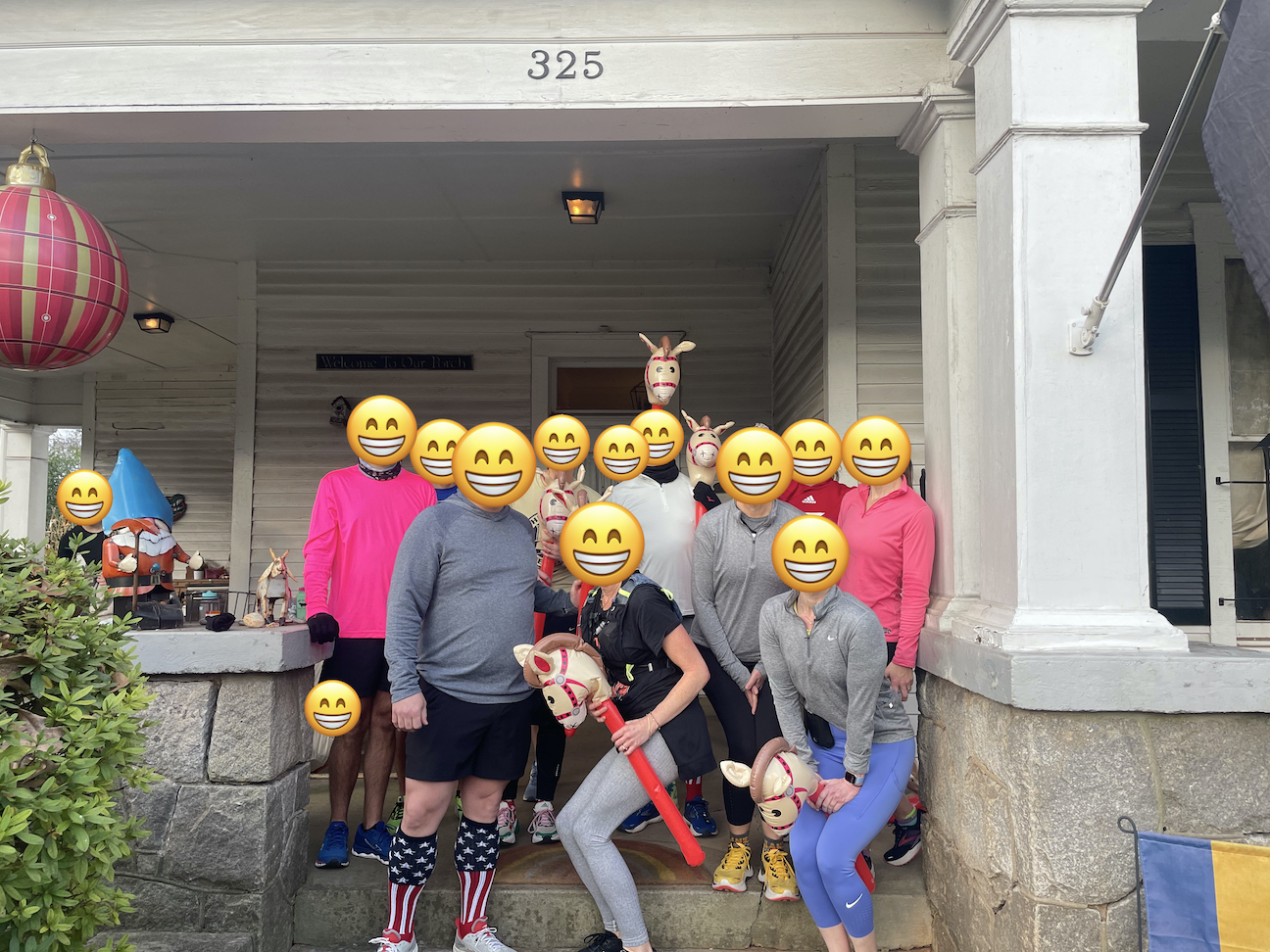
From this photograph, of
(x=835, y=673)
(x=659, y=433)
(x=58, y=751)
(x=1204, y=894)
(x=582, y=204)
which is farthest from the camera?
(x=582, y=204)

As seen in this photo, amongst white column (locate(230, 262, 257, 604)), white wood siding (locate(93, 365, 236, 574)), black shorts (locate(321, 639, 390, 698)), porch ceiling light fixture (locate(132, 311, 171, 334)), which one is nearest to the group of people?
black shorts (locate(321, 639, 390, 698))

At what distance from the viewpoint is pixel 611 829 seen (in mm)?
2902

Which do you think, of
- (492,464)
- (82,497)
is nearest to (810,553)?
(492,464)

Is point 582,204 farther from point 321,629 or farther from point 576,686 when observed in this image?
point 576,686

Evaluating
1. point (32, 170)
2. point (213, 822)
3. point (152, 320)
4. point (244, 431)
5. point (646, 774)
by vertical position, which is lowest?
point (213, 822)

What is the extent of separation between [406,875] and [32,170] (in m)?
2.95

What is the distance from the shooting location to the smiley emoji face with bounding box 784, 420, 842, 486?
3213mm

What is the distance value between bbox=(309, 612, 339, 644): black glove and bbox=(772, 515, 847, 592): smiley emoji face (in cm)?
161

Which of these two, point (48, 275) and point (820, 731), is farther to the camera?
point (48, 275)

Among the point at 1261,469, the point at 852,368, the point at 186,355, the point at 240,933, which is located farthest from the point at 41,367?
the point at 186,355

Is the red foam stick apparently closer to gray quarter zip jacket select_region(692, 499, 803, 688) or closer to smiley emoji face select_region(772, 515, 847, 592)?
gray quarter zip jacket select_region(692, 499, 803, 688)

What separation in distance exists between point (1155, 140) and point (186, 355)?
1063 centimetres

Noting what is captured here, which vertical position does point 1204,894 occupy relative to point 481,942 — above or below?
above

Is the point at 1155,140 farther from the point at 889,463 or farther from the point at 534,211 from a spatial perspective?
the point at 534,211
